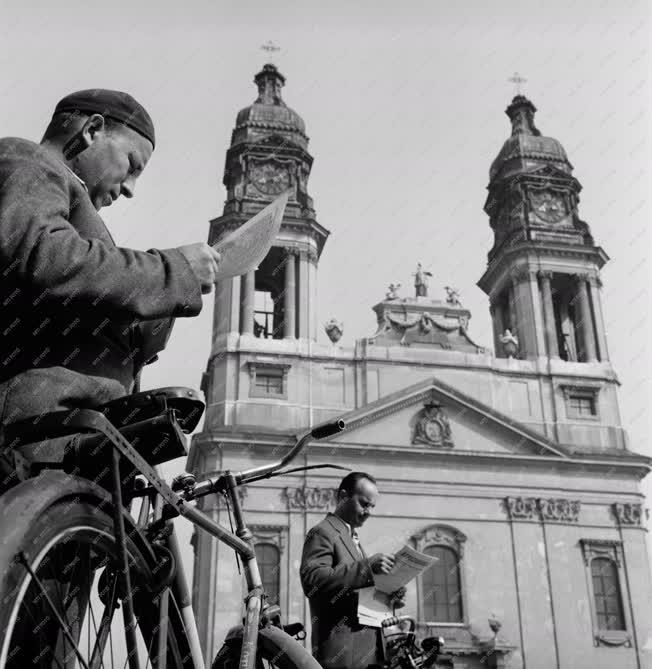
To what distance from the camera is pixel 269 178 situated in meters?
27.1

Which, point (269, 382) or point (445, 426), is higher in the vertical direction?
point (269, 382)

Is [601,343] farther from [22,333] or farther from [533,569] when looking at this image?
[22,333]

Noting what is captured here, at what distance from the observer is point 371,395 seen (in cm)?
2400

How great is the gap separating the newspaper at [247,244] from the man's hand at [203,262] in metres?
0.09

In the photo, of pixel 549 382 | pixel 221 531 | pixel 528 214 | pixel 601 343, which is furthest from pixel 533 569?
pixel 221 531

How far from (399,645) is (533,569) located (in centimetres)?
1902

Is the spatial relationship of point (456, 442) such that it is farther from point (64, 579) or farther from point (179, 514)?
point (64, 579)

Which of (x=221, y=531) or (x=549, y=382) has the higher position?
(x=549, y=382)

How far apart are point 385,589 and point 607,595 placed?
2013 cm

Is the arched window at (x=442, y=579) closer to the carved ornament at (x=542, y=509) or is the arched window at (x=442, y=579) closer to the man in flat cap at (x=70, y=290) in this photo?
the carved ornament at (x=542, y=509)

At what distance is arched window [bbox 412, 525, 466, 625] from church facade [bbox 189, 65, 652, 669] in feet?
0.15

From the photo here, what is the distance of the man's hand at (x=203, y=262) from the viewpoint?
5.82 feet

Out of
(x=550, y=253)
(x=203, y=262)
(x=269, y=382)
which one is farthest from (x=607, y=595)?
(x=203, y=262)

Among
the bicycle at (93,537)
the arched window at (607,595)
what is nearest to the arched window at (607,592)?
the arched window at (607,595)
